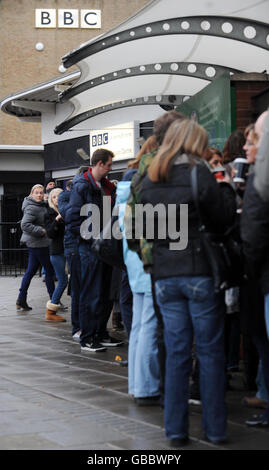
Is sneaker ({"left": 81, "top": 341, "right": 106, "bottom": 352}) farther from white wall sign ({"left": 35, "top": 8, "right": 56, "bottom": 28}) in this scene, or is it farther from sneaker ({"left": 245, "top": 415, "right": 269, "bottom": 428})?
white wall sign ({"left": 35, "top": 8, "right": 56, "bottom": 28})

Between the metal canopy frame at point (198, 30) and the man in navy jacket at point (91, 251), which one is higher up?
the metal canopy frame at point (198, 30)

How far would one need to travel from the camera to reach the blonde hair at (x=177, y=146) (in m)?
4.88

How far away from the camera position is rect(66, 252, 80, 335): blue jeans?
927cm

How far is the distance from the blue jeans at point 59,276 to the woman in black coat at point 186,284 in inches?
264

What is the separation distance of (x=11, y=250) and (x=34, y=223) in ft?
41.9

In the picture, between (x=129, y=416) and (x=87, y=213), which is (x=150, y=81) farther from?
(x=129, y=416)

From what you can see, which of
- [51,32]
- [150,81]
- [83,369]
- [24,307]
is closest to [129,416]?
[83,369]

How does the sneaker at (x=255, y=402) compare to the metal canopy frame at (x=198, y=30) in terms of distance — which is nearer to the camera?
the sneaker at (x=255, y=402)

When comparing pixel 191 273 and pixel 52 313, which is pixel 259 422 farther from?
pixel 52 313

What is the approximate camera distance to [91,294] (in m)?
8.62

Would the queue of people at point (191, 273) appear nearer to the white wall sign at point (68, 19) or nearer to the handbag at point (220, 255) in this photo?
the handbag at point (220, 255)

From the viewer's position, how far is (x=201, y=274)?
479 centimetres
